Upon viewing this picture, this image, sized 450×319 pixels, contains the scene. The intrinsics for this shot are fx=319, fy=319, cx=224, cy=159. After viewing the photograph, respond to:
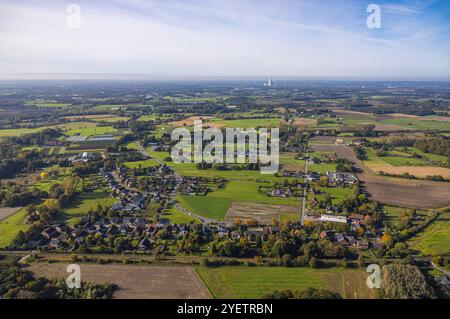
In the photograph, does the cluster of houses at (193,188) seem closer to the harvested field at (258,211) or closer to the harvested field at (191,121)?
the harvested field at (258,211)

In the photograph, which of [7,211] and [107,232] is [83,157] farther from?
[107,232]

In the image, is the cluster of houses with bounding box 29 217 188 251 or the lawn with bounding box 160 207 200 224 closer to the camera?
the cluster of houses with bounding box 29 217 188 251

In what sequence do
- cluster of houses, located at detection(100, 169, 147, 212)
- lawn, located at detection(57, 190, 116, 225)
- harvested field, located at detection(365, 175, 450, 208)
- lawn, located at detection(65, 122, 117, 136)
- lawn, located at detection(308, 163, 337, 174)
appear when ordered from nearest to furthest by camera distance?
lawn, located at detection(57, 190, 116, 225)
cluster of houses, located at detection(100, 169, 147, 212)
harvested field, located at detection(365, 175, 450, 208)
lawn, located at detection(308, 163, 337, 174)
lawn, located at detection(65, 122, 117, 136)

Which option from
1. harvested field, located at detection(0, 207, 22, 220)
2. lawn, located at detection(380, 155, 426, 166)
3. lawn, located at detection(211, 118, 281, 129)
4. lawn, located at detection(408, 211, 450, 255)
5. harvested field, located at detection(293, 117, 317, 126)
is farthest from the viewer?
harvested field, located at detection(293, 117, 317, 126)

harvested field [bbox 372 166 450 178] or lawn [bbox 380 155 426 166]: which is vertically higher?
lawn [bbox 380 155 426 166]

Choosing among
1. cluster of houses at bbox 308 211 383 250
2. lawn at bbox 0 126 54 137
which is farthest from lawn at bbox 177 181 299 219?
lawn at bbox 0 126 54 137

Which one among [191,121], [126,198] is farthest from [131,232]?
[191,121]

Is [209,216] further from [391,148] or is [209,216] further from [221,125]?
[221,125]

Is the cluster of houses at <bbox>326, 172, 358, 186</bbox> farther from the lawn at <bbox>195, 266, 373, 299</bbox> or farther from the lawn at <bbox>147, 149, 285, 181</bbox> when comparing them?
the lawn at <bbox>195, 266, 373, 299</bbox>

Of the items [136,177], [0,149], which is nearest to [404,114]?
[136,177]
